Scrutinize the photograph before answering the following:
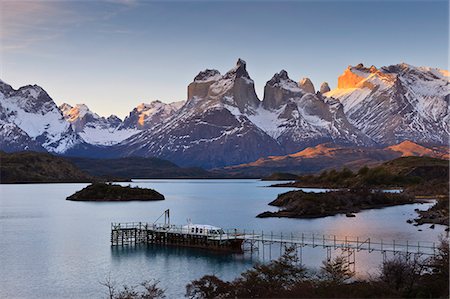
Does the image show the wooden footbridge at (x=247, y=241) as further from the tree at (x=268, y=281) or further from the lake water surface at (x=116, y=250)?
the tree at (x=268, y=281)

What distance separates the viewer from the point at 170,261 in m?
70.8

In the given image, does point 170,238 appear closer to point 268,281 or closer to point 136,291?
point 136,291

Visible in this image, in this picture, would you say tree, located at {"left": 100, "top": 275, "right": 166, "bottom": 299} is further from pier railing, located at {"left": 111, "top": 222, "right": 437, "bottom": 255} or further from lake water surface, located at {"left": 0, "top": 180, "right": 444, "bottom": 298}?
pier railing, located at {"left": 111, "top": 222, "right": 437, "bottom": 255}

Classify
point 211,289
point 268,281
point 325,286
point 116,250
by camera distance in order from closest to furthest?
1. point 325,286
2. point 211,289
3. point 268,281
4. point 116,250

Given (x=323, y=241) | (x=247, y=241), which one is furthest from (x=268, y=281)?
(x=247, y=241)

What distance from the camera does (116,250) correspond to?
78875 mm

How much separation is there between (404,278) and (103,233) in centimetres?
5867

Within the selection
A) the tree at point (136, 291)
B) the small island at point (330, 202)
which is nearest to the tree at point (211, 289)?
the tree at point (136, 291)

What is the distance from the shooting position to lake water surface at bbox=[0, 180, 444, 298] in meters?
58.4

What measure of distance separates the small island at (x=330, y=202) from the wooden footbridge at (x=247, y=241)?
32.4 m

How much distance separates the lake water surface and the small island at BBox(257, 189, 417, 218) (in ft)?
15.8

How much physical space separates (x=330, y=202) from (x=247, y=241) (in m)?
51.7

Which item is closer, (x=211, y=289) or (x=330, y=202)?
(x=211, y=289)

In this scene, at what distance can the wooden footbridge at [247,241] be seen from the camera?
6906 centimetres
